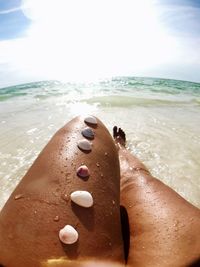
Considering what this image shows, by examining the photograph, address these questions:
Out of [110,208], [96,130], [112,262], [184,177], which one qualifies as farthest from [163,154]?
[112,262]

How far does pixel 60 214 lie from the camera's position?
1.58 meters

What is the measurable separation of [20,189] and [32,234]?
43cm

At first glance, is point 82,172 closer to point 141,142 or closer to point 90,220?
point 90,220

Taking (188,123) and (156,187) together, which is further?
(188,123)

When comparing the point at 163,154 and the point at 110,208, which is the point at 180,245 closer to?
the point at 110,208

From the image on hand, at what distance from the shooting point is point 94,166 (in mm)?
2104

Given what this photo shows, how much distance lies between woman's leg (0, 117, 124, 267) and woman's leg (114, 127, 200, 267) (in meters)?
0.16

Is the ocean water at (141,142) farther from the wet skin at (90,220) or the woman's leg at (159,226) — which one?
the wet skin at (90,220)

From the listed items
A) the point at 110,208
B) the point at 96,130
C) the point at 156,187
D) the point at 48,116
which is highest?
the point at 96,130

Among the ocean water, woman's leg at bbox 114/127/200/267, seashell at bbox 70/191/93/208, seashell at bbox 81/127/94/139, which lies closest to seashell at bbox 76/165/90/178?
seashell at bbox 70/191/93/208

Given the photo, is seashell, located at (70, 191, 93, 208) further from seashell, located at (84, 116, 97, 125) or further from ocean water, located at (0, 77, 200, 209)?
ocean water, located at (0, 77, 200, 209)

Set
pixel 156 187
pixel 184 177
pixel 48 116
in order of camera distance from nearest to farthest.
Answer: pixel 156 187
pixel 184 177
pixel 48 116

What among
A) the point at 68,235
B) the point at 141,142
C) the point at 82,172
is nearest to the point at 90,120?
the point at 82,172

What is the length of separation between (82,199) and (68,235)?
0.28 metres
